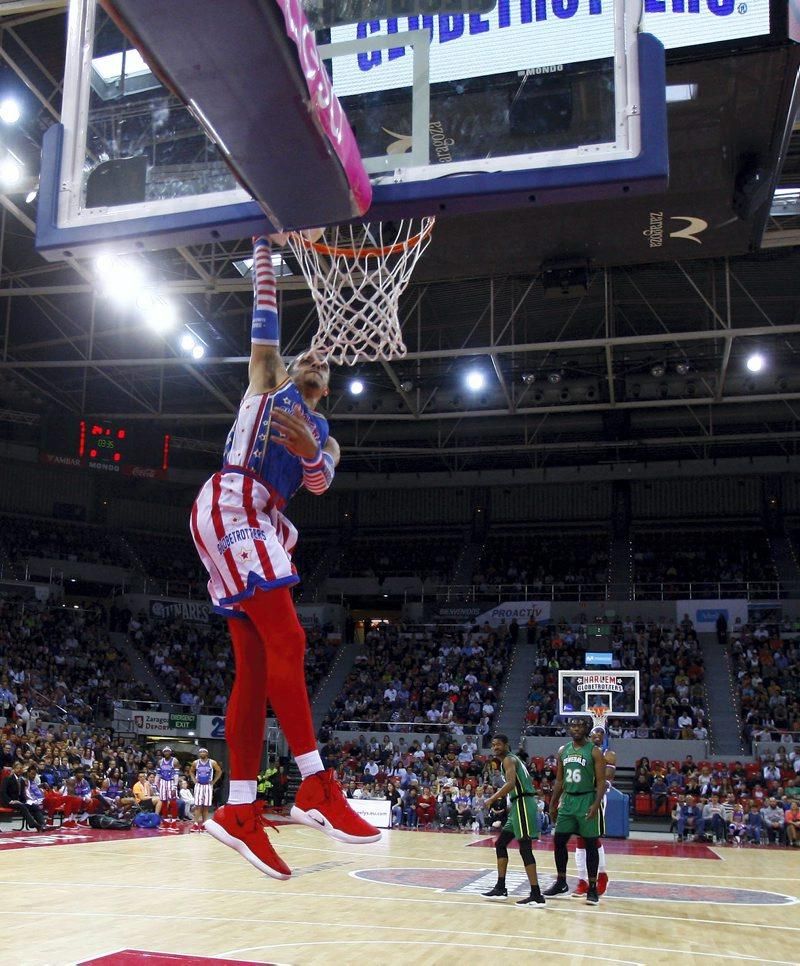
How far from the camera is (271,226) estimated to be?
12.8ft

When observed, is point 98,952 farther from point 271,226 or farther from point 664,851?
point 664,851

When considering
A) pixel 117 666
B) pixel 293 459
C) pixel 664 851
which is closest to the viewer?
pixel 293 459

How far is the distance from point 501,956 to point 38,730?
18006mm

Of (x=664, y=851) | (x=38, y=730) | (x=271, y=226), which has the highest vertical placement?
(x=271, y=226)

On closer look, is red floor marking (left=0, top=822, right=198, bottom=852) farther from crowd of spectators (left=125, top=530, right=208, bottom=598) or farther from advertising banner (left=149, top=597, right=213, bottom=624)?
crowd of spectators (left=125, top=530, right=208, bottom=598)

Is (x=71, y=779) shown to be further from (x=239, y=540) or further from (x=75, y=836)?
(x=239, y=540)

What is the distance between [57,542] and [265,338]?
3161 centimetres

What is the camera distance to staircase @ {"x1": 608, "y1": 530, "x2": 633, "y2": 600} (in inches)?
1235

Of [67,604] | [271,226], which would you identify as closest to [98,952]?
[271,226]

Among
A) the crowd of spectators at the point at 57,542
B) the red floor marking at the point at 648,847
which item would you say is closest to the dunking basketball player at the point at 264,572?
the red floor marking at the point at 648,847

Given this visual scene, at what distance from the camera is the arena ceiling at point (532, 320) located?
5.69 metres

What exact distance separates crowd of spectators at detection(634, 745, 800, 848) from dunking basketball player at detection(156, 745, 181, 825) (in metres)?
9.42

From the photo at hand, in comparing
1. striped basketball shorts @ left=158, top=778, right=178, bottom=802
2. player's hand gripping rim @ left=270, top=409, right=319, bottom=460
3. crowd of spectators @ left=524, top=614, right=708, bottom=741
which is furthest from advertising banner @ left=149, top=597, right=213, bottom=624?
player's hand gripping rim @ left=270, top=409, right=319, bottom=460

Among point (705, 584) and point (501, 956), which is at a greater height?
point (705, 584)
